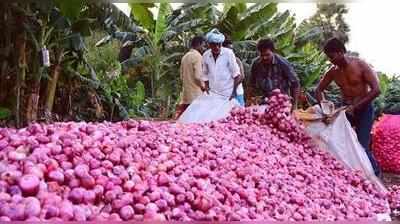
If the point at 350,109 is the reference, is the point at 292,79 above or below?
above

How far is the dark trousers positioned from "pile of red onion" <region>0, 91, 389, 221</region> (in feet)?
0.28

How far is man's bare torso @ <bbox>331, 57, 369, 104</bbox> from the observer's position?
2174 millimetres

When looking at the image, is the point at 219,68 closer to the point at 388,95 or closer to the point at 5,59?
the point at 388,95

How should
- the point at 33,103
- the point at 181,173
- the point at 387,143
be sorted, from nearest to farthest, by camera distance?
the point at 181,173, the point at 33,103, the point at 387,143

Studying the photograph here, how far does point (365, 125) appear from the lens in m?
2.23

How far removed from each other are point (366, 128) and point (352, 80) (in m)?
0.19

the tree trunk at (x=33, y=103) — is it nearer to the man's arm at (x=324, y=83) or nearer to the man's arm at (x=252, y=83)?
the man's arm at (x=252, y=83)

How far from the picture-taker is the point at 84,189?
1.60m

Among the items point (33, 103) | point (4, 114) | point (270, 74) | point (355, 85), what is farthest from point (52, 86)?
point (355, 85)

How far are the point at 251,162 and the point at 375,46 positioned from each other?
2.01 ft

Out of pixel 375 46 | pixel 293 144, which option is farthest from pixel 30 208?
pixel 375 46

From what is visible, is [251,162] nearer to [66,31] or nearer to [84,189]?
[84,189]

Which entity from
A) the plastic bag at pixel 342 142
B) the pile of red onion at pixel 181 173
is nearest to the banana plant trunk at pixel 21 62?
the pile of red onion at pixel 181 173

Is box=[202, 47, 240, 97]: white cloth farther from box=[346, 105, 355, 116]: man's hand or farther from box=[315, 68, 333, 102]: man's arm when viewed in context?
box=[346, 105, 355, 116]: man's hand
